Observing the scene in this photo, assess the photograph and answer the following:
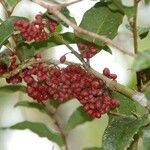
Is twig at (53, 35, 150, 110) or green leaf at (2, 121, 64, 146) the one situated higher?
twig at (53, 35, 150, 110)

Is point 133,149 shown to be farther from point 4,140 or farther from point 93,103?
point 4,140

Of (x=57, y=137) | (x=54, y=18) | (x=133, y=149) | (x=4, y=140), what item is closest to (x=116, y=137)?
(x=133, y=149)

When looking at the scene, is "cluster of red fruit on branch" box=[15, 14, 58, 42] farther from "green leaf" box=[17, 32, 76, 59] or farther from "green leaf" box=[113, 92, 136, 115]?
"green leaf" box=[113, 92, 136, 115]

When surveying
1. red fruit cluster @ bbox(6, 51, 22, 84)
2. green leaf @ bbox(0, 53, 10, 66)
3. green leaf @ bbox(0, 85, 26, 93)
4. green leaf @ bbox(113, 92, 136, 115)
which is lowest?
green leaf @ bbox(0, 85, 26, 93)

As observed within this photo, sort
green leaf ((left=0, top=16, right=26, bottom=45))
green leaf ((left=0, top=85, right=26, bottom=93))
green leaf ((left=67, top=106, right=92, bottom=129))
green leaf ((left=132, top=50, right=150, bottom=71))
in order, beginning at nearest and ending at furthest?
green leaf ((left=132, top=50, right=150, bottom=71)), green leaf ((left=0, top=16, right=26, bottom=45)), green leaf ((left=0, top=85, right=26, bottom=93)), green leaf ((left=67, top=106, right=92, bottom=129))

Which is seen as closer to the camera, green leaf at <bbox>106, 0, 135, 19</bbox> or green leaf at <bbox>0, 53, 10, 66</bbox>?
green leaf at <bbox>106, 0, 135, 19</bbox>

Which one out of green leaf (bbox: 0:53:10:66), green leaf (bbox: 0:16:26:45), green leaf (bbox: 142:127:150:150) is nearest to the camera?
green leaf (bbox: 142:127:150:150)

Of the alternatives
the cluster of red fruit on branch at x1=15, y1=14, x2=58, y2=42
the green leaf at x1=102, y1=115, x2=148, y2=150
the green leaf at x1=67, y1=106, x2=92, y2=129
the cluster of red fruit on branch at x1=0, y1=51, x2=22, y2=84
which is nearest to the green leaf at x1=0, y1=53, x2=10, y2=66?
the cluster of red fruit on branch at x1=0, y1=51, x2=22, y2=84
